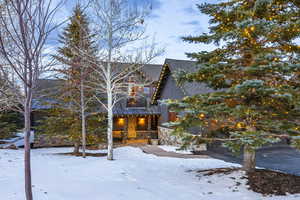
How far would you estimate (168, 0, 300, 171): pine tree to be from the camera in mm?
5309

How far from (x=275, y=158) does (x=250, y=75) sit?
23.6 feet

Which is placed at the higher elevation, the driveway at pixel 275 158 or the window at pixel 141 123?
the window at pixel 141 123

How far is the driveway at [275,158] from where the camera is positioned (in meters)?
9.23

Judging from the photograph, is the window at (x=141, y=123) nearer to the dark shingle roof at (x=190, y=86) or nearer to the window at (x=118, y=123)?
the window at (x=118, y=123)

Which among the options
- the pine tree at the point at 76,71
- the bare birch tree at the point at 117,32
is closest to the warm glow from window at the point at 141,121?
the pine tree at the point at 76,71

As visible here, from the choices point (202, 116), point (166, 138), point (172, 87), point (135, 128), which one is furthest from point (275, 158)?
point (135, 128)

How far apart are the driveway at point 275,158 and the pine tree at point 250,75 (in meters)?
3.58

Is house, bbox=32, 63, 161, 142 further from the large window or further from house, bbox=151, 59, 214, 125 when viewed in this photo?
house, bbox=151, 59, 214, 125

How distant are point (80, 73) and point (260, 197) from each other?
Answer: 9737 mm

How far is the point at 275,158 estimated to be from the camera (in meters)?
11.0

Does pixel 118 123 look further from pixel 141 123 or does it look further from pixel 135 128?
pixel 141 123

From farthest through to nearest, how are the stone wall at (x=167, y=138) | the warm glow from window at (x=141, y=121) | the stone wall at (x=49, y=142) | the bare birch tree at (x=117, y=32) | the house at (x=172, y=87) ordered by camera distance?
the warm glow from window at (x=141, y=121), the stone wall at (x=49, y=142), the stone wall at (x=167, y=138), the house at (x=172, y=87), the bare birch tree at (x=117, y=32)

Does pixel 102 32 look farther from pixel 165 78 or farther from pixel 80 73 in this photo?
Result: pixel 165 78

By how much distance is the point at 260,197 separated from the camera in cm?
512
